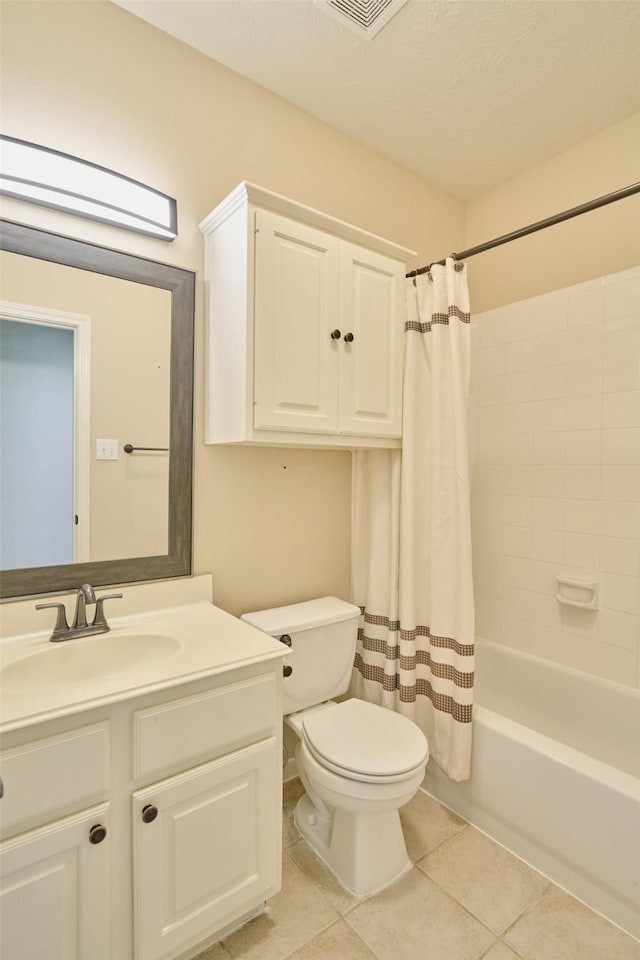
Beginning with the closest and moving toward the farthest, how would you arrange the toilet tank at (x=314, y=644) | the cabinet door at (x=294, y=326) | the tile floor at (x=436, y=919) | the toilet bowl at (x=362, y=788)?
1. the tile floor at (x=436, y=919)
2. the toilet bowl at (x=362, y=788)
3. the cabinet door at (x=294, y=326)
4. the toilet tank at (x=314, y=644)


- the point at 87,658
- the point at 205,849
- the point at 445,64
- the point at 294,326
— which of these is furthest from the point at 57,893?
the point at 445,64

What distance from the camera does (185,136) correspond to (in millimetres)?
1613

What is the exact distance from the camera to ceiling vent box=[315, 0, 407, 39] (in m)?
1.46

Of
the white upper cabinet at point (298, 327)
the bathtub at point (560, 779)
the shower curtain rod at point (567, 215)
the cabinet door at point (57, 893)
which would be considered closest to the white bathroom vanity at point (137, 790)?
the cabinet door at point (57, 893)

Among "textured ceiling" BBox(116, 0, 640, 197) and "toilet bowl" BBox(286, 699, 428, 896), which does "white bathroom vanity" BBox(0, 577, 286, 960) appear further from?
"textured ceiling" BBox(116, 0, 640, 197)

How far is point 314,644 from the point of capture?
68.7 inches

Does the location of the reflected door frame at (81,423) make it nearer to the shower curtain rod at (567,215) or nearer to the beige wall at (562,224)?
the shower curtain rod at (567,215)

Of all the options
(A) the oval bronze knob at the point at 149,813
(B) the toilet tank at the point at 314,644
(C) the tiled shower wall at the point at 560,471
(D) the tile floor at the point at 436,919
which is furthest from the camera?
(C) the tiled shower wall at the point at 560,471

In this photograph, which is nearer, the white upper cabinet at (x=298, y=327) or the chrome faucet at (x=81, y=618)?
the chrome faucet at (x=81, y=618)

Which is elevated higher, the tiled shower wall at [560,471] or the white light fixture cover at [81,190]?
the white light fixture cover at [81,190]

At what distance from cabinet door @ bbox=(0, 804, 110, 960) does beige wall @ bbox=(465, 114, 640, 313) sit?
252 centimetres

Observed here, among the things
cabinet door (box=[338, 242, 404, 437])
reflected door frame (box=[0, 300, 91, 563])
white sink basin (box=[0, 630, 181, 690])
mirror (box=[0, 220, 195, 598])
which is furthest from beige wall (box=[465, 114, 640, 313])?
white sink basin (box=[0, 630, 181, 690])

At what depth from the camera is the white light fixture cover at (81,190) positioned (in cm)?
130

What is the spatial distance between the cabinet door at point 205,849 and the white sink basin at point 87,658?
33 centimetres
